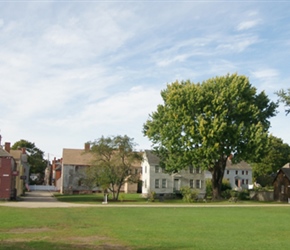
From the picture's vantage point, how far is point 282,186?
61531mm

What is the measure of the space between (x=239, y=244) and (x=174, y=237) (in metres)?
3.07

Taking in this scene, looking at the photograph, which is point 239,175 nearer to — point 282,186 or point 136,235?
point 282,186

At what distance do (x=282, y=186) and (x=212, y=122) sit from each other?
18.7 meters

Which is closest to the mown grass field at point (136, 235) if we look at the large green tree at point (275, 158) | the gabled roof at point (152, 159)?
the gabled roof at point (152, 159)

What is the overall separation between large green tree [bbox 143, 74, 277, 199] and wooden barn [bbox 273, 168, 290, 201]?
1020cm

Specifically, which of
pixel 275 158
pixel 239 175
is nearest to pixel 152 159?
pixel 275 158

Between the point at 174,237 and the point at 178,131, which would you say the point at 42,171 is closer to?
the point at 178,131

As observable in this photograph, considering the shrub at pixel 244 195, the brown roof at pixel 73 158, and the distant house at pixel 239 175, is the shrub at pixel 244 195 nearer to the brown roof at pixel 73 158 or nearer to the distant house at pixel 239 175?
the brown roof at pixel 73 158

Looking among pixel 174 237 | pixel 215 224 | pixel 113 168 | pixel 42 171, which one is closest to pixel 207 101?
pixel 113 168

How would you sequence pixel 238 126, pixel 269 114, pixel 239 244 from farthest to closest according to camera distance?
pixel 269 114 → pixel 238 126 → pixel 239 244

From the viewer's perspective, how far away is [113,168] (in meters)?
53.6

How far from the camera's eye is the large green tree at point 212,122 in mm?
51219

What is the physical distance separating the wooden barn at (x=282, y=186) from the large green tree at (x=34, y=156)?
73.7m

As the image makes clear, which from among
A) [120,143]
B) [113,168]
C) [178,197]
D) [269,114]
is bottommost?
[178,197]
